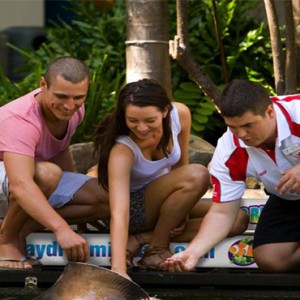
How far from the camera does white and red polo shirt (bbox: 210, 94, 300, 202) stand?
589 cm

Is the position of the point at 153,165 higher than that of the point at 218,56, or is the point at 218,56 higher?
the point at 218,56

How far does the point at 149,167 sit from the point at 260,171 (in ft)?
2.10

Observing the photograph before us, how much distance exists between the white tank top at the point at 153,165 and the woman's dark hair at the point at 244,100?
0.60 meters

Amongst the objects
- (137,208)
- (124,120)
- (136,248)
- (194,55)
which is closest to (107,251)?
(136,248)

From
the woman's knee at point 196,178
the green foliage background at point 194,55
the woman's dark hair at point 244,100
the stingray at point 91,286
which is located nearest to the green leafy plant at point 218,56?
the green foliage background at point 194,55

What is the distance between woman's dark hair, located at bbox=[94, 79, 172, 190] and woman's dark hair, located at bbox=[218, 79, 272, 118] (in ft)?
Answer: 1.45

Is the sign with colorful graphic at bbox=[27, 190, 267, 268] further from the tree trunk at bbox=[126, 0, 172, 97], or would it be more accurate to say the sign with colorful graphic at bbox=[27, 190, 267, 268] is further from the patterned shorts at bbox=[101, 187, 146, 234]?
the tree trunk at bbox=[126, 0, 172, 97]

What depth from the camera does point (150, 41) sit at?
8.19 m

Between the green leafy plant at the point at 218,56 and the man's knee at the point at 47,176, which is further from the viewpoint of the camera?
the green leafy plant at the point at 218,56

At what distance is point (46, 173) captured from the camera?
618cm

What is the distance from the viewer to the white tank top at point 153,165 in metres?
6.24

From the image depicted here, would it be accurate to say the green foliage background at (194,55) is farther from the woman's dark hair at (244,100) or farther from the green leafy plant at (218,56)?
the woman's dark hair at (244,100)

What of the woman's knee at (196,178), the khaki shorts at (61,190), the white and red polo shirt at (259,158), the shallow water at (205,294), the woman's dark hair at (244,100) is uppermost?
the woman's dark hair at (244,100)

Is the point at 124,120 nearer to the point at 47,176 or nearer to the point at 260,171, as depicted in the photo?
the point at 47,176
